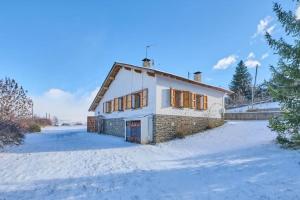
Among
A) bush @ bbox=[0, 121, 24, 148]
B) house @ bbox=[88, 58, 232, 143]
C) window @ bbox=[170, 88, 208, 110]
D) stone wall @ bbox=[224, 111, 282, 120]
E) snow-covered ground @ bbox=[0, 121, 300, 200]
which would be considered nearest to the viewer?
snow-covered ground @ bbox=[0, 121, 300, 200]

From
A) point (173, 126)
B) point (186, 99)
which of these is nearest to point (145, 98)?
point (173, 126)

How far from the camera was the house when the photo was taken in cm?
1780

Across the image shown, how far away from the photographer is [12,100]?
16.8 meters

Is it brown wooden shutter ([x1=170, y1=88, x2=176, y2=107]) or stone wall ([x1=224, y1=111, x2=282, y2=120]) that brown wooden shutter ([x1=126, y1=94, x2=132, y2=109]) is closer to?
brown wooden shutter ([x1=170, y1=88, x2=176, y2=107])

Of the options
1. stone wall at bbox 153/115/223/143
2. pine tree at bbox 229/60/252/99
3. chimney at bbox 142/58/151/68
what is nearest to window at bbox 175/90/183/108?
stone wall at bbox 153/115/223/143

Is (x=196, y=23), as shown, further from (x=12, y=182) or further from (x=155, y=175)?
(x=12, y=182)

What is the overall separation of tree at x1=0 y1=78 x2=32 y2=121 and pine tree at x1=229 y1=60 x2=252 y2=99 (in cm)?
3569

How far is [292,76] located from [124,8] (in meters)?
11.4

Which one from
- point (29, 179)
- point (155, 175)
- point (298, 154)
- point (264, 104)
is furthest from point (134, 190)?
point (264, 104)

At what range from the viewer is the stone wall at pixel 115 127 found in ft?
74.6

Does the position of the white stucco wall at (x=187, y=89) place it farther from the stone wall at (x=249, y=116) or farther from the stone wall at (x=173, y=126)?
the stone wall at (x=249, y=116)

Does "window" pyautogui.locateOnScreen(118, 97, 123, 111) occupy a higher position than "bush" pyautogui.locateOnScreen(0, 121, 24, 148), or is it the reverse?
"window" pyautogui.locateOnScreen(118, 97, 123, 111)

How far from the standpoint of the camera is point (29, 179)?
883 centimetres

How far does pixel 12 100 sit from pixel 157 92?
9.16 meters
